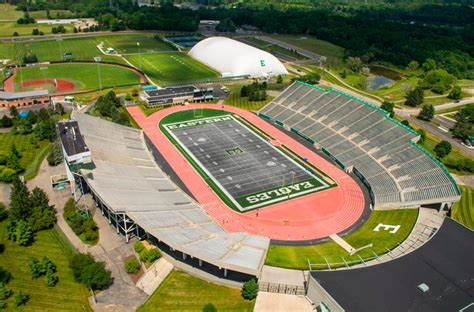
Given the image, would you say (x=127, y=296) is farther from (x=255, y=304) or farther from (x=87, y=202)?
(x=87, y=202)

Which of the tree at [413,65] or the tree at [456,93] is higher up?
the tree at [413,65]

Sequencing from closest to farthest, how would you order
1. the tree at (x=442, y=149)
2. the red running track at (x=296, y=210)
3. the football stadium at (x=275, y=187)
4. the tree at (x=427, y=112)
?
the football stadium at (x=275, y=187), the red running track at (x=296, y=210), the tree at (x=442, y=149), the tree at (x=427, y=112)

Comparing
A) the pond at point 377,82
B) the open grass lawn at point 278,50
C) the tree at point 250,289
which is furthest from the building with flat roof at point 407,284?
the open grass lawn at point 278,50

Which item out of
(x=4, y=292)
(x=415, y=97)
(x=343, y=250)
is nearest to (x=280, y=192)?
(x=343, y=250)

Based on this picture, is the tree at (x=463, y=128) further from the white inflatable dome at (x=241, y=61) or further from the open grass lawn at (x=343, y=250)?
the white inflatable dome at (x=241, y=61)

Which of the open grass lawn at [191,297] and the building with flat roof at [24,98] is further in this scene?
the building with flat roof at [24,98]

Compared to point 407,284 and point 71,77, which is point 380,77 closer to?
point 71,77
